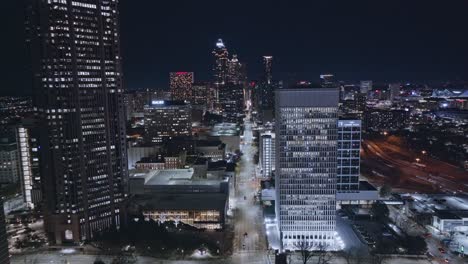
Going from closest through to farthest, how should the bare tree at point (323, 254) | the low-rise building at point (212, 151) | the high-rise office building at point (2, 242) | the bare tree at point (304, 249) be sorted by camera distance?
the high-rise office building at point (2, 242)
the bare tree at point (323, 254)
the bare tree at point (304, 249)
the low-rise building at point (212, 151)

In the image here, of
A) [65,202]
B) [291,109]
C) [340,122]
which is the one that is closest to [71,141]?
[65,202]

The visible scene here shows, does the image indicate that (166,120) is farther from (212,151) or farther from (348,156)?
(348,156)

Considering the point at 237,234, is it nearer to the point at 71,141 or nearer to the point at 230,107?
the point at 71,141

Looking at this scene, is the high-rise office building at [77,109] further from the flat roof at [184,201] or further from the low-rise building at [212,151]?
the low-rise building at [212,151]

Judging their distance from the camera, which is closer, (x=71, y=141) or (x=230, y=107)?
(x=71, y=141)

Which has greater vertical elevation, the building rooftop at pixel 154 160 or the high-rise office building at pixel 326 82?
the high-rise office building at pixel 326 82

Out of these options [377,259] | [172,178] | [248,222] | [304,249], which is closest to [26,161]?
[172,178]

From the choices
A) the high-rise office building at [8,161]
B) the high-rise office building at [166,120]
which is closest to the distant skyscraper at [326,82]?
→ the high-rise office building at [166,120]
